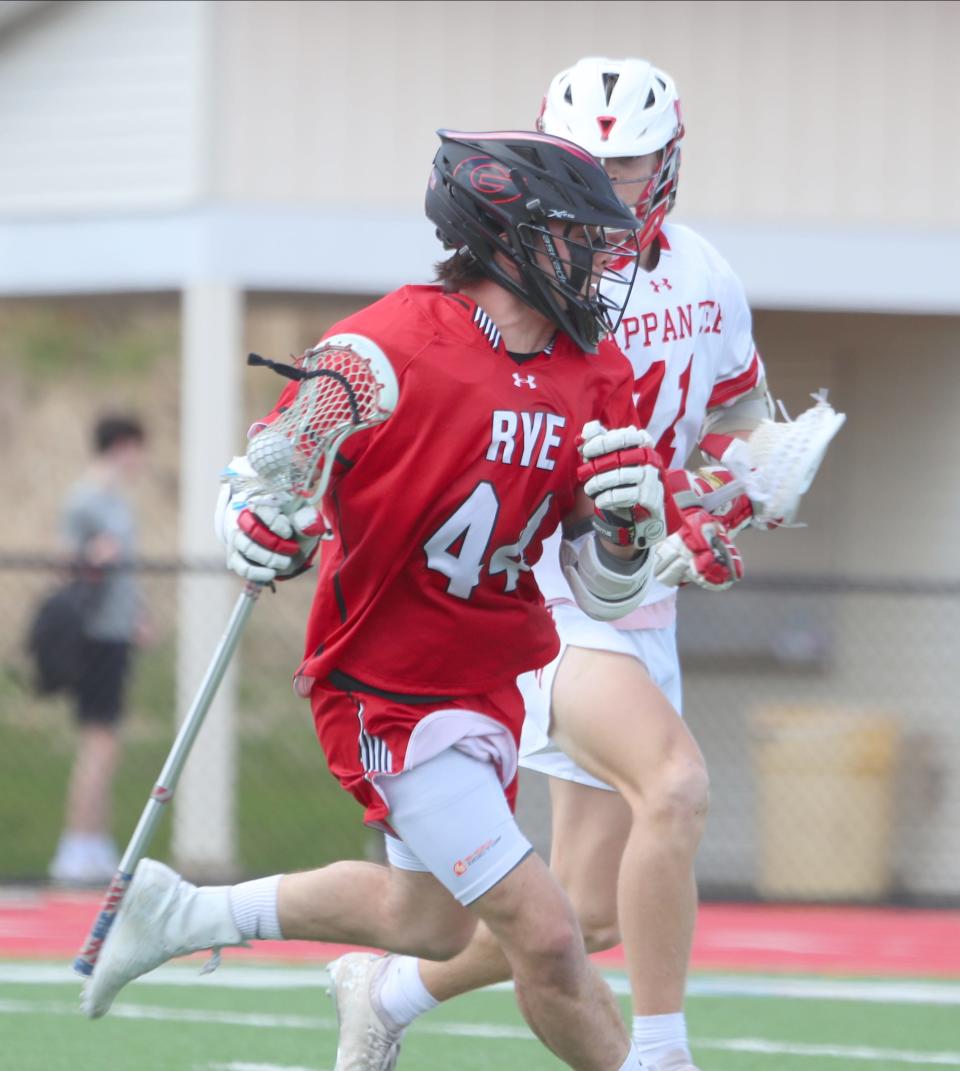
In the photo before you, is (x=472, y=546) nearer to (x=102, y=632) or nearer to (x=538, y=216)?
(x=538, y=216)

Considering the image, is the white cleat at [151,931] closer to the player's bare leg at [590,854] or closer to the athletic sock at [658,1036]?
the player's bare leg at [590,854]

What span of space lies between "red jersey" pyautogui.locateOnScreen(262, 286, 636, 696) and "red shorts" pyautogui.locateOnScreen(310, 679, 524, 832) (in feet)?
0.11

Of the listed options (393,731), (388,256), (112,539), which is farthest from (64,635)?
(393,731)

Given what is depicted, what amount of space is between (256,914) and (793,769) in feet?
20.6

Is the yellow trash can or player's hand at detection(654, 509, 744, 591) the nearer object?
player's hand at detection(654, 509, 744, 591)

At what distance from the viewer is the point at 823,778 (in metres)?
10.3

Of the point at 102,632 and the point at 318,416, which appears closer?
the point at 318,416

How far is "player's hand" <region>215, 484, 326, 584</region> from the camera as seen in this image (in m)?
3.86

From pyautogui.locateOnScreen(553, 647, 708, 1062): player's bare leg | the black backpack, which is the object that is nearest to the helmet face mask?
pyautogui.locateOnScreen(553, 647, 708, 1062): player's bare leg

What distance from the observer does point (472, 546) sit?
161 inches

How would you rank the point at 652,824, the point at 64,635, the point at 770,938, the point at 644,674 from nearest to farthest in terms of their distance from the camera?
the point at 652,824
the point at 644,674
the point at 770,938
the point at 64,635

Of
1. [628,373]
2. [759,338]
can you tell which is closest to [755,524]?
[628,373]

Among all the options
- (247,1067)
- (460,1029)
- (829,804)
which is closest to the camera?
(247,1067)

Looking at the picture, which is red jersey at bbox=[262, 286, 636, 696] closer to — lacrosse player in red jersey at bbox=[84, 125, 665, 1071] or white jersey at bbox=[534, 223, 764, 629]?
lacrosse player in red jersey at bbox=[84, 125, 665, 1071]
